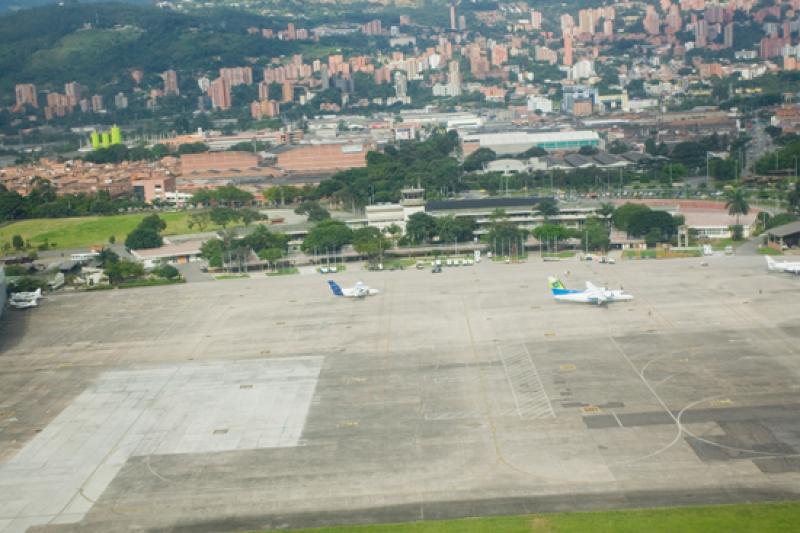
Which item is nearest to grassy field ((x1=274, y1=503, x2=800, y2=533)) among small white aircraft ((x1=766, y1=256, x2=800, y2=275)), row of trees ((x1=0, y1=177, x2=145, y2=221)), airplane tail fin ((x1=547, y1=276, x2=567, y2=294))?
airplane tail fin ((x1=547, y1=276, x2=567, y2=294))

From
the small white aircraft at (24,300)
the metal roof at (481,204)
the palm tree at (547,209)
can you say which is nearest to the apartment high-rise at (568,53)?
the metal roof at (481,204)

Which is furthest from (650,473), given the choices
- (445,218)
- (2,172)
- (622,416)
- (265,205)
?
(2,172)

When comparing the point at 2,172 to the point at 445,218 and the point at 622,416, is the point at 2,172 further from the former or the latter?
the point at 622,416

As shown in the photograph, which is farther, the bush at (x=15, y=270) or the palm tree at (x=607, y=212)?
the palm tree at (x=607, y=212)

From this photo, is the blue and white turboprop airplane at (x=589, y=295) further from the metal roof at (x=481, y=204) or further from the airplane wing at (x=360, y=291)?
the metal roof at (x=481, y=204)

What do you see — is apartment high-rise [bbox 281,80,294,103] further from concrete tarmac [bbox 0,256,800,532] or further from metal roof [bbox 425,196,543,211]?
concrete tarmac [bbox 0,256,800,532]

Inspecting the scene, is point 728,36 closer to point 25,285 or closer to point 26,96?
point 26,96
